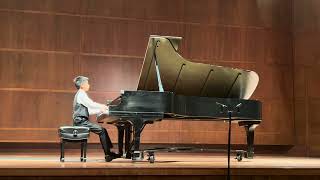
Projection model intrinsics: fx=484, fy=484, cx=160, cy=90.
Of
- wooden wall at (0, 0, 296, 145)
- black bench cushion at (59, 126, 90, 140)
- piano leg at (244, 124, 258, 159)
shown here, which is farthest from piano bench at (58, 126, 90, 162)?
wooden wall at (0, 0, 296, 145)

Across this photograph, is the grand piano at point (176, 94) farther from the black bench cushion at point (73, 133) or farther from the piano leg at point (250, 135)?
the black bench cushion at point (73, 133)

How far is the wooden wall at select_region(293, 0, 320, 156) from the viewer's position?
26.2 ft

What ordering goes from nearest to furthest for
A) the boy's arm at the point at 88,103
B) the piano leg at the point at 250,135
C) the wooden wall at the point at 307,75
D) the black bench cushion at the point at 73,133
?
the black bench cushion at the point at 73,133 < the boy's arm at the point at 88,103 < the piano leg at the point at 250,135 < the wooden wall at the point at 307,75

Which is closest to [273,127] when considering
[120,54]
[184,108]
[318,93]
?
[318,93]

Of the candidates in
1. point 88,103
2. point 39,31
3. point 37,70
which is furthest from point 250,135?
point 39,31

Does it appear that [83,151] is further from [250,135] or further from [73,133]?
[250,135]

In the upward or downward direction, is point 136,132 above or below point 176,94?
below

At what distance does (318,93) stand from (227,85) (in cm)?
319

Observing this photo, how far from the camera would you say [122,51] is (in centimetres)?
810

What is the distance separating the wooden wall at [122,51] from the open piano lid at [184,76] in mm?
2894

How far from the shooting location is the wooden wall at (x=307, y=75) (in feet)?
26.2

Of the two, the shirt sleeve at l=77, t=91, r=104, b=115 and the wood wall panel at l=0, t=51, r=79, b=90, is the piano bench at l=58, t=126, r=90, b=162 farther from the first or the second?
the wood wall panel at l=0, t=51, r=79, b=90

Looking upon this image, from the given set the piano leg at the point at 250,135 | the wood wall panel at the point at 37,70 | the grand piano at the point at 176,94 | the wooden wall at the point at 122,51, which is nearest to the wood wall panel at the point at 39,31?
the wooden wall at the point at 122,51

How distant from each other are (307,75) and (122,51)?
125 inches
